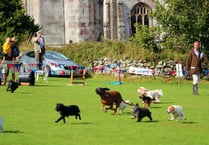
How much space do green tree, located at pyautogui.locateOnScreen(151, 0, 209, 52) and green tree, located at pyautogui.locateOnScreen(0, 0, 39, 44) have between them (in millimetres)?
9730

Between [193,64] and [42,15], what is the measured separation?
36510mm

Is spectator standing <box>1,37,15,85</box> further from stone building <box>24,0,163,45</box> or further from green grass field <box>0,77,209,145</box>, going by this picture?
stone building <box>24,0,163,45</box>

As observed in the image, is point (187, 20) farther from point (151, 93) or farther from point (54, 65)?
point (151, 93)

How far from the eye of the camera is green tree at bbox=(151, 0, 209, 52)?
128 ft

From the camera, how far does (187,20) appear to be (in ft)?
128

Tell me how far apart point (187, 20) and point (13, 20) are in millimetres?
12758

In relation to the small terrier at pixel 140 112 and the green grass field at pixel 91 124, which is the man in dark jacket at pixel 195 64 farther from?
the small terrier at pixel 140 112

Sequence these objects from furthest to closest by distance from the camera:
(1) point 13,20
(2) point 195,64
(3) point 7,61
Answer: (1) point 13,20
(3) point 7,61
(2) point 195,64

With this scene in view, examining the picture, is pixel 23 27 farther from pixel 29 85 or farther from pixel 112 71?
pixel 29 85

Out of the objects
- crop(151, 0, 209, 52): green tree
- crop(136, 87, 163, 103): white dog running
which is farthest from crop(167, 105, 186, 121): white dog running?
crop(151, 0, 209, 52): green tree

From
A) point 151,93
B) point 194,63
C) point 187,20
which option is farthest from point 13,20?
point 151,93

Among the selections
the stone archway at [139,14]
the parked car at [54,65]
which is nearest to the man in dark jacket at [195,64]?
the parked car at [54,65]

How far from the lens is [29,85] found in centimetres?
2911

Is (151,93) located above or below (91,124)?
above
